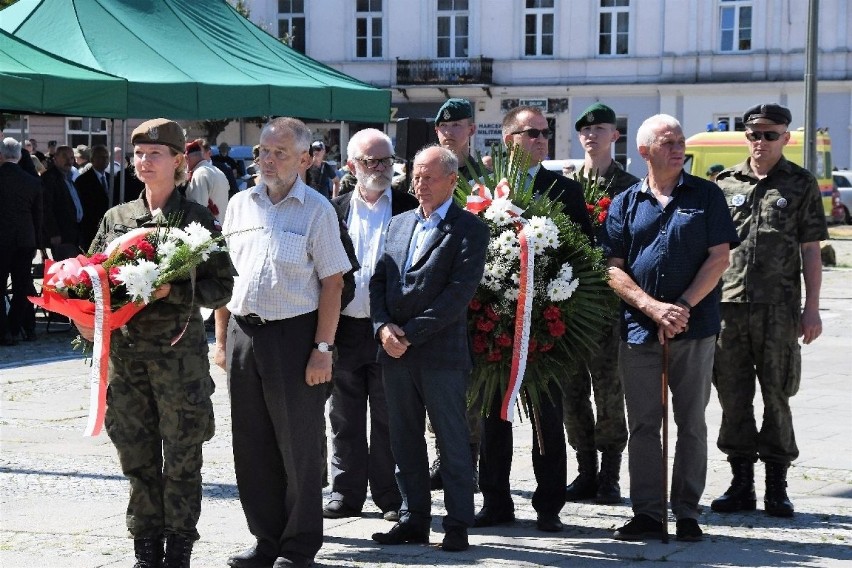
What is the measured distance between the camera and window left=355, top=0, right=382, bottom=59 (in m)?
47.3

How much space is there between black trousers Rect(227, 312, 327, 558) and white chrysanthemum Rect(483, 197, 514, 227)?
3.96 ft

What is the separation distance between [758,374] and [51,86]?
8.89 m

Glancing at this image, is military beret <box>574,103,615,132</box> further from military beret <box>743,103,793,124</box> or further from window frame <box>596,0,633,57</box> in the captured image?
window frame <box>596,0,633,57</box>

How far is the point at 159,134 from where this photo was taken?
5.96 metres

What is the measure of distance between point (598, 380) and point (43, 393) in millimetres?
5401

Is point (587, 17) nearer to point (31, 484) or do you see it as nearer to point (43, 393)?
point (43, 393)

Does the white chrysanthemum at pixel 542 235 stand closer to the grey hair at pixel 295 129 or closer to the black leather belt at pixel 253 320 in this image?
the grey hair at pixel 295 129

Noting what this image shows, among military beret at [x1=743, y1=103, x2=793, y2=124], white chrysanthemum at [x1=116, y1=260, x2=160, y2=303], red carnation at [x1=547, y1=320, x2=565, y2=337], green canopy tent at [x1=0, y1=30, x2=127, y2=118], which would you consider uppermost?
green canopy tent at [x1=0, y1=30, x2=127, y2=118]

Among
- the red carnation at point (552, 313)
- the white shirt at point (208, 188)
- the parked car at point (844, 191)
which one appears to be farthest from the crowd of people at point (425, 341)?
the parked car at point (844, 191)

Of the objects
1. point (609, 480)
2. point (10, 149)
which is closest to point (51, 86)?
point (10, 149)

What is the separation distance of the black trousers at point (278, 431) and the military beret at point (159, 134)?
32.8 inches

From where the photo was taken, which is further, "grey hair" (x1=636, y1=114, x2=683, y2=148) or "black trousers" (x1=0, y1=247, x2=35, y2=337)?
"black trousers" (x1=0, y1=247, x2=35, y2=337)

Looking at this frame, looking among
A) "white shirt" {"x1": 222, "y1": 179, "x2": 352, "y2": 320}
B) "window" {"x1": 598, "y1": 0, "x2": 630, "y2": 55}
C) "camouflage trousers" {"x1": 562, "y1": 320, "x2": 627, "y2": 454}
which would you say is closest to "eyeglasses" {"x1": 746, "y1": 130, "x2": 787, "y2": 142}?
"camouflage trousers" {"x1": 562, "y1": 320, "x2": 627, "y2": 454}

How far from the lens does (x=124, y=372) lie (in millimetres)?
5879
